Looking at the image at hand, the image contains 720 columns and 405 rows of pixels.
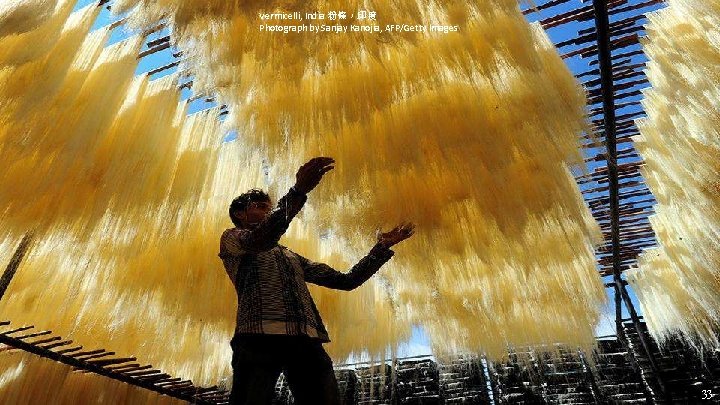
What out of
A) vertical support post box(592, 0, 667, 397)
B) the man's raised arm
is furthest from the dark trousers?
vertical support post box(592, 0, 667, 397)

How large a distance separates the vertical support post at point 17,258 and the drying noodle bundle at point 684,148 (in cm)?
327

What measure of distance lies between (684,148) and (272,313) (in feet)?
8.46

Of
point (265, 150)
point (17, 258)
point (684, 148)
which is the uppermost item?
point (265, 150)

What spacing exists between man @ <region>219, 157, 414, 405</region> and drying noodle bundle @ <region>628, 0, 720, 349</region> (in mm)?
2060

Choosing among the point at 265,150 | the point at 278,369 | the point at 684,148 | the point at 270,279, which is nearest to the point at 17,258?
the point at 265,150

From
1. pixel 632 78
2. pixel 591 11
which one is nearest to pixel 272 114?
pixel 591 11

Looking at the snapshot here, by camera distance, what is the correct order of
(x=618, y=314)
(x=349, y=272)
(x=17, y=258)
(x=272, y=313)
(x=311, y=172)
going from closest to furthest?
1. (x=311, y=172)
2. (x=272, y=313)
3. (x=349, y=272)
4. (x=17, y=258)
5. (x=618, y=314)

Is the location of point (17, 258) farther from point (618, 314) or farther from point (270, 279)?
point (618, 314)

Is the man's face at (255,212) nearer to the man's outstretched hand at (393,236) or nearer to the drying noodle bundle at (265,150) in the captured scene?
the drying noodle bundle at (265,150)

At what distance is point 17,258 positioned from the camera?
→ 2635 millimetres

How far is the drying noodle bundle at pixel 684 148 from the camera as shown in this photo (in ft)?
8.53

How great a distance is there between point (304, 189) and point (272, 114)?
70 cm

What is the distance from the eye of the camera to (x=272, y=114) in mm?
2281

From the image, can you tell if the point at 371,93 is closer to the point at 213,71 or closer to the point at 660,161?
the point at 213,71
